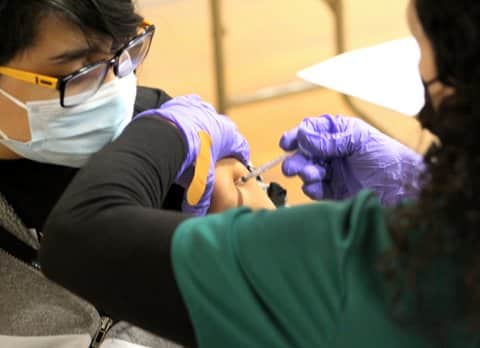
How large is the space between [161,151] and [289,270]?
373 millimetres

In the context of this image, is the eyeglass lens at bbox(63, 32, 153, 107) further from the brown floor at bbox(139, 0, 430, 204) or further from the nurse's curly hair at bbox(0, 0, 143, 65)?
the brown floor at bbox(139, 0, 430, 204)

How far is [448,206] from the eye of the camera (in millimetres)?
616

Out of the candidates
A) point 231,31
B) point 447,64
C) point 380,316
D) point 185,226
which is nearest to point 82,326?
point 185,226

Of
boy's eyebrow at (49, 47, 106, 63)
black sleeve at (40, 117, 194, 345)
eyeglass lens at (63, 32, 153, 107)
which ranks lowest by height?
black sleeve at (40, 117, 194, 345)

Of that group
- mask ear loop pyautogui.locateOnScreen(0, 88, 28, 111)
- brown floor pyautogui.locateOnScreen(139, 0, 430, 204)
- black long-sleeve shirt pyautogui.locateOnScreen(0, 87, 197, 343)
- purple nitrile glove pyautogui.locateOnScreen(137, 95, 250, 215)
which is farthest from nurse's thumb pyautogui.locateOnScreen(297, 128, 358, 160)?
brown floor pyautogui.locateOnScreen(139, 0, 430, 204)

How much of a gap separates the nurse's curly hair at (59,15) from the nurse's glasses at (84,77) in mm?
25

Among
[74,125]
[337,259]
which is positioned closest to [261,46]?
[74,125]

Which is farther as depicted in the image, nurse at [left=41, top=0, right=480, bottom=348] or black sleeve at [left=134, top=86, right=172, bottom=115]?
black sleeve at [left=134, top=86, right=172, bottom=115]

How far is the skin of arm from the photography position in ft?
4.27

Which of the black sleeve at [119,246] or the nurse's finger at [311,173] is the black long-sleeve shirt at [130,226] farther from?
the nurse's finger at [311,173]

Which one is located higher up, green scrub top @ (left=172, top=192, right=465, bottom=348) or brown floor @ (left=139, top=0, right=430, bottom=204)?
green scrub top @ (left=172, top=192, right=465, bottom=348)

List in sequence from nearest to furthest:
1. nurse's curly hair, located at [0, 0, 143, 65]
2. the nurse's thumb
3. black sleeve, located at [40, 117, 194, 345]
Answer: black sleeve, located at [40, 117, 194, 345]
nurse's curly hair, located at [0, 0, 143, 65]
the nurse's thumb

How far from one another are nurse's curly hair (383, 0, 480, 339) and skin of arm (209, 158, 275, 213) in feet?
2.16

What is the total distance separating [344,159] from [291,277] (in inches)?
25.2
